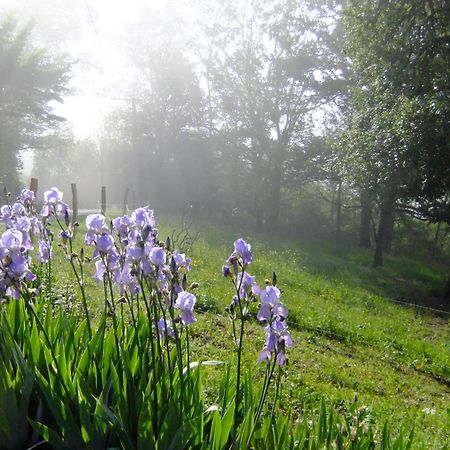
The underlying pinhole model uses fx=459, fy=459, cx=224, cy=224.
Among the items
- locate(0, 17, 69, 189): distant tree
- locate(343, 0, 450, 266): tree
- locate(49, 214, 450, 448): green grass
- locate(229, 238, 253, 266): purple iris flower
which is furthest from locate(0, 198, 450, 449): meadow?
locate(0, 17, 69, 189): distant tree

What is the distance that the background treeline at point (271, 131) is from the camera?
1202cm

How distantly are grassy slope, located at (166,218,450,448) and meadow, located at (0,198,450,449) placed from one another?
2cm

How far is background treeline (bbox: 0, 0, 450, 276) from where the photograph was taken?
1202cm

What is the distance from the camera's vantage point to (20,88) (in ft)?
83.8

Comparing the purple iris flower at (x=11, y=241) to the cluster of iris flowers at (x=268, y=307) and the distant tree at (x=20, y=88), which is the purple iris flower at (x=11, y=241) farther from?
the distant tree at (x=20, y=88)

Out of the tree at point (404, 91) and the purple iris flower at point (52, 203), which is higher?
the tree at point (404, 91)

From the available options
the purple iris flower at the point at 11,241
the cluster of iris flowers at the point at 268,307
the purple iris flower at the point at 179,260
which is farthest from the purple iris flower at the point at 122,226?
the cluster of iris flowers at the point at 268,307

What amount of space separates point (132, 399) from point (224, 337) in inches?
139

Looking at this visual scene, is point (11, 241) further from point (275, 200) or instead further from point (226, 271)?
point (275, 200)

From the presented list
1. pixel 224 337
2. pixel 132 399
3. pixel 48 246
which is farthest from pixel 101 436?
pixel 224 337

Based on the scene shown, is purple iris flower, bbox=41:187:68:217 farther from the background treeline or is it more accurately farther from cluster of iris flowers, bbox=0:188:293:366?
the background treeline

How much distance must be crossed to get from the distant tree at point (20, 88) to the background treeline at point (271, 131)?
0.27 feet

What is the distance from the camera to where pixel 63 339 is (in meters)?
2.54

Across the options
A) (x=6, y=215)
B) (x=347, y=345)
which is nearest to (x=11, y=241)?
(x=6, y=215)
